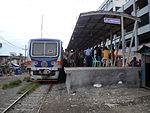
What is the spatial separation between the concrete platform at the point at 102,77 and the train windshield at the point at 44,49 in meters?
3.14

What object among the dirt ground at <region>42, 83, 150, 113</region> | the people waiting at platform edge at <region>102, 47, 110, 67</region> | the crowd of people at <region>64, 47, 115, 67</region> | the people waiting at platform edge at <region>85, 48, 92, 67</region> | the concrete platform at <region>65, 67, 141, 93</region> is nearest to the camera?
the dirt ground at <region>42, 83, 150, 113</region>

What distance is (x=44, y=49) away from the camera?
960 cm

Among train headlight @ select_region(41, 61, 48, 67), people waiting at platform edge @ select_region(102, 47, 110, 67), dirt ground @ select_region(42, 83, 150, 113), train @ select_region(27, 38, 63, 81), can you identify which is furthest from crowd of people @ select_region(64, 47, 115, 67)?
dirt ground @ select_region(42, 83, 150, 113)

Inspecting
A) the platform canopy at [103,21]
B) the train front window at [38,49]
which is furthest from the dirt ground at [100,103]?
the train front window at [38,49]

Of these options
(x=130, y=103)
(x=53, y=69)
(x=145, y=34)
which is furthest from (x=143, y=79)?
(x=145, y=34)

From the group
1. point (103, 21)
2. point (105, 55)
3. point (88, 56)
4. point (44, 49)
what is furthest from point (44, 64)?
point (103, 21)

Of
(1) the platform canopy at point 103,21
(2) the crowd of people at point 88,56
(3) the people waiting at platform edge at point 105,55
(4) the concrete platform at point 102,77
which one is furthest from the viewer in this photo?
(2) the crowd of people at point 88,56

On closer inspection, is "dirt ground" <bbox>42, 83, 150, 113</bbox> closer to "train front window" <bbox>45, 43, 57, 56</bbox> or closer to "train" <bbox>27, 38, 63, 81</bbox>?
"train" <bbox>27, 38, 63, 81</bbox>

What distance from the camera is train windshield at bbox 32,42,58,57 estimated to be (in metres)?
9.48

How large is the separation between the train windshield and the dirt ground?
3884 millimetres

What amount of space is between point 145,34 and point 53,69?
19557mm

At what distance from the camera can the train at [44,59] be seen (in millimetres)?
9148

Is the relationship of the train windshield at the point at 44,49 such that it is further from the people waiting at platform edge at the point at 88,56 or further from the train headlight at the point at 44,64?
the people waiting at platform edge at the point at 88,56

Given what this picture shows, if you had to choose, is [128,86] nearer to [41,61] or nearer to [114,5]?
[41,61]
